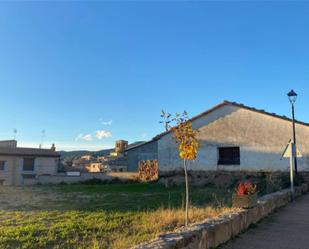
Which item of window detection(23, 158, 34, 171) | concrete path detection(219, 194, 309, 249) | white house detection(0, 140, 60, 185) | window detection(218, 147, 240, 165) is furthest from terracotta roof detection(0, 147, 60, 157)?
concrete path detection(219, 194, 309, 249)

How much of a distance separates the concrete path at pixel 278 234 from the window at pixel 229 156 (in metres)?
13.6

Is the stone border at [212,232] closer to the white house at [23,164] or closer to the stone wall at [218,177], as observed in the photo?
the stone wall at [218,177]

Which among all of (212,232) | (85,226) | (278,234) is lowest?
(85,226)

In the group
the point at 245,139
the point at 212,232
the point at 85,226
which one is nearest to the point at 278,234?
the point at 212,232

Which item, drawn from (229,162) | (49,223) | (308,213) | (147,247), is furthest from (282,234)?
(229,162)

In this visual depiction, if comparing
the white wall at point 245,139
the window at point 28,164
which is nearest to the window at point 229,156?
the white wall at point 245,139

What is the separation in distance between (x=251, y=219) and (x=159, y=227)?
7.37ft

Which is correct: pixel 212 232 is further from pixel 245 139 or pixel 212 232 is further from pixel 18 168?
pixel 18 168

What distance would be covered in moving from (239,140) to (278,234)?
16732mm

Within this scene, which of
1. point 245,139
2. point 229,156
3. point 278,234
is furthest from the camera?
point 229,156

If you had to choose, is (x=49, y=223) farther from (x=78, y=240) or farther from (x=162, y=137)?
(x=162, y=137)

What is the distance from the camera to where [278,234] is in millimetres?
7895

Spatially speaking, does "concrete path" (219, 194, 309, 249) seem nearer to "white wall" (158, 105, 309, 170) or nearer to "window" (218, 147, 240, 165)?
"white wall" (158, 105, 309, 170)

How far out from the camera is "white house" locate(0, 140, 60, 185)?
4941 cm
